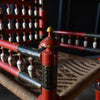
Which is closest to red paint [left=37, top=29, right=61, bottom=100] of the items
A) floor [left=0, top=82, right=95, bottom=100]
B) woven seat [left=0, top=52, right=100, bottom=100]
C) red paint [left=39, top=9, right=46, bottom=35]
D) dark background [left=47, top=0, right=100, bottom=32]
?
woven seat [left=0, top=52, right=100, bottom=100]

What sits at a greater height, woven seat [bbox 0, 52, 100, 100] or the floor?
woven seat [bbox 0, 52, 100, 100]

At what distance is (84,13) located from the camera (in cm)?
385

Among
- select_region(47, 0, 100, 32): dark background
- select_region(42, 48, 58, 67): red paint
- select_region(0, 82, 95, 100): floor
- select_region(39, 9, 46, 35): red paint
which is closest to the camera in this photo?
select_region(42, 48, 58, 67): red paint

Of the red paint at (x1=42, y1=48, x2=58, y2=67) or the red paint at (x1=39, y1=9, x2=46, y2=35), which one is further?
the red paint at (x1=39, y1=9, x2=46, y2=35)

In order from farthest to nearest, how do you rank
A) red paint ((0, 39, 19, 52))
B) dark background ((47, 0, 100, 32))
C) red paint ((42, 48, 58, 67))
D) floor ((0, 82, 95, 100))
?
dark background ((47, 0, 100, 32))
floor ((0, 82, 95, 100))
red paint ((0, 39, 19, 52))
red paint ((42, 48, 58, 67))

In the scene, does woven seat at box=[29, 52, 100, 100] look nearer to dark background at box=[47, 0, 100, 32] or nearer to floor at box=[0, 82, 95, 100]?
floor at box=[0, 82, 95, 100]

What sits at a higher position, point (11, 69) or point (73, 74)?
point (11, 69)

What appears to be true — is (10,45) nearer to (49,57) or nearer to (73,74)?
(49,57)

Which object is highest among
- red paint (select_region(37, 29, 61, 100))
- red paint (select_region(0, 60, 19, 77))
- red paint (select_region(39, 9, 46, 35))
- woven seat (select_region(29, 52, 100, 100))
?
red paint (select_region(39, 9, 46, 35))

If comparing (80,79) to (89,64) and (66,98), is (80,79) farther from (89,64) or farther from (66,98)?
(89,64)

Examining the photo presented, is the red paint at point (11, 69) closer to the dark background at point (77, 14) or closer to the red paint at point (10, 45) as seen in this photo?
the red paint at point (10, 45)

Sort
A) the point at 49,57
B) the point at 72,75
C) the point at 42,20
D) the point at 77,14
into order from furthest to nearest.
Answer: the point at 77,14, the point at 42,20, the point at 72,75, the point at 49,57

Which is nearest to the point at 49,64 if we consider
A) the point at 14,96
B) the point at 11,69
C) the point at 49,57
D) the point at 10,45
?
the point at 49,57

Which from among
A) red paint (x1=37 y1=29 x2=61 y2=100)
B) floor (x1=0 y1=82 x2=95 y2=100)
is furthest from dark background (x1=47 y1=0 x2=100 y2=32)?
red paint (x1=37 y1=29 x2=61 y2=100)
